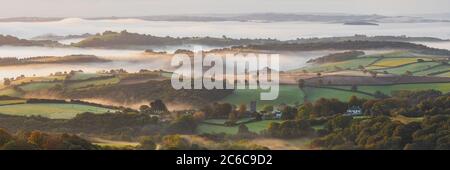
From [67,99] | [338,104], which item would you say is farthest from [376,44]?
[67,99]

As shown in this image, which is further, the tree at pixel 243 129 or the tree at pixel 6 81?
the tree at pixel 6 81

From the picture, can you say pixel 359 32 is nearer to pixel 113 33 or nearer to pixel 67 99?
pixel 113 33

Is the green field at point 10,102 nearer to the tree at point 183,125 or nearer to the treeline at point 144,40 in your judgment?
the treeline at point 144,40

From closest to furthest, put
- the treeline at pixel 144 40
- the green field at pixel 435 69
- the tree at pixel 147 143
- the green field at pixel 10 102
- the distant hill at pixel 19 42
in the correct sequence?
the tree at pixel 147 143 → the green field at pixel 10 102 → the distant hill at pixel 19 42 → the treeline at pixel 144 40 → the green field at pixel 435 69

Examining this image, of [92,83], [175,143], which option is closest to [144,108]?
[92,83]

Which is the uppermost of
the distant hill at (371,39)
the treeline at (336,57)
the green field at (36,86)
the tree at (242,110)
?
the distant hill at (371,39)

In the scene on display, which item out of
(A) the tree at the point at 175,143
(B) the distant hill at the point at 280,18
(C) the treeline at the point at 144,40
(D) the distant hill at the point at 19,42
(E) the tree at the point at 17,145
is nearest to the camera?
(E) the tree at the point at 17,145

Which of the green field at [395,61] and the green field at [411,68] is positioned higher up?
the green field at [395,61]

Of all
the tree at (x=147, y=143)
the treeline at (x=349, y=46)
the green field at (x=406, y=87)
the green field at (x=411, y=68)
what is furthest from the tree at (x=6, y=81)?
the green field at (x=411, y=68)
